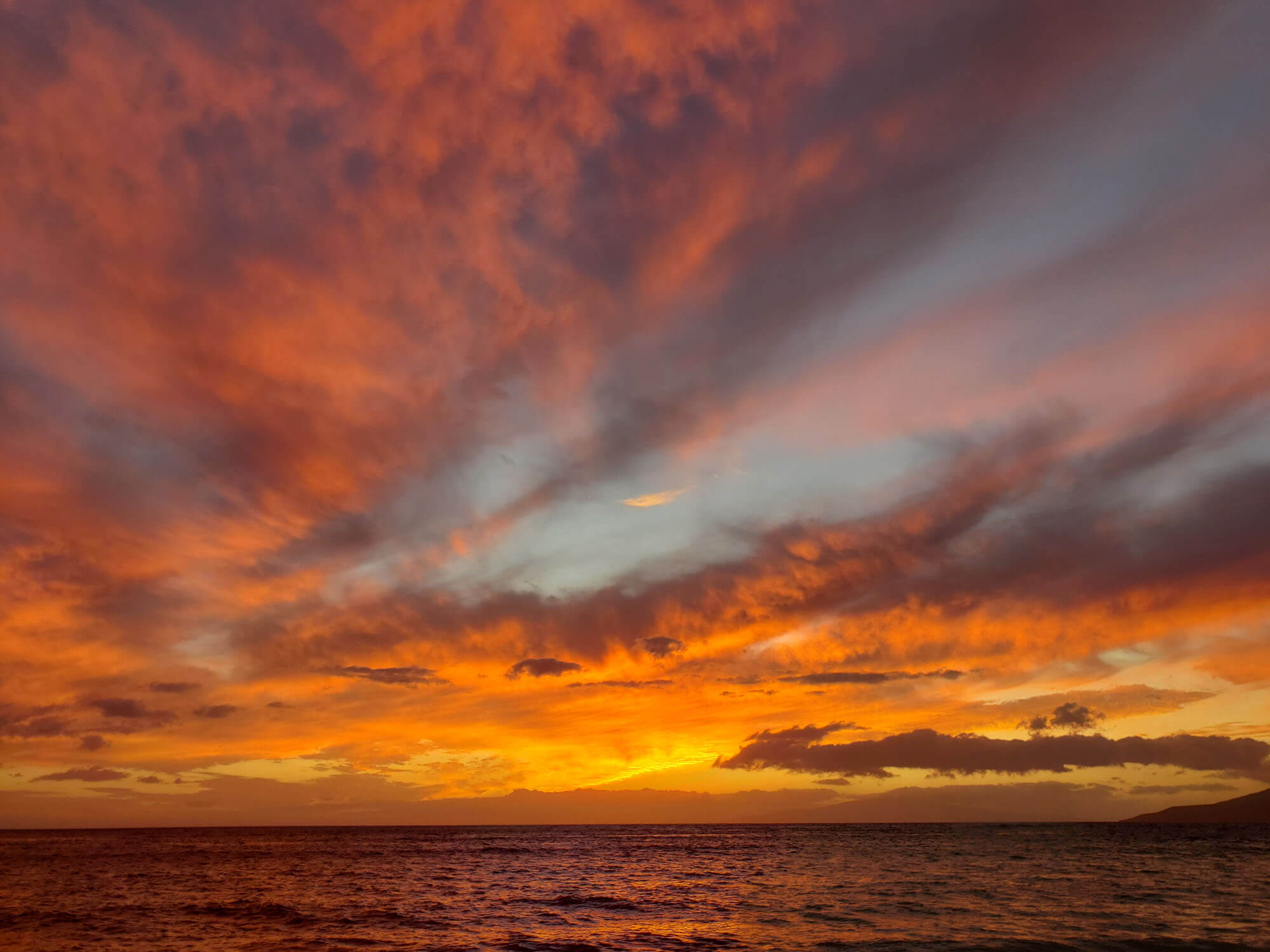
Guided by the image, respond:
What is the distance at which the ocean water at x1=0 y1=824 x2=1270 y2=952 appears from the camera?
37812 mm

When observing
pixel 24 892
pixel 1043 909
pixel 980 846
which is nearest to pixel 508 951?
pixel 1043 909

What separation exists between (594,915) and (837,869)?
1766 inches

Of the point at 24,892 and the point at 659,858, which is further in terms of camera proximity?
the point at 659,858

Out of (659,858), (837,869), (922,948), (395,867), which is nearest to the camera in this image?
(922,948)

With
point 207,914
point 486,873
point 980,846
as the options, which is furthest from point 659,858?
point 207,914

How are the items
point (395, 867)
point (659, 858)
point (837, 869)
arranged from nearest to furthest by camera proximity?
point (837, 869), point (395, 867), point (659, 858)

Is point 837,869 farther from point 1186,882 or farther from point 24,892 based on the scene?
point 24,892

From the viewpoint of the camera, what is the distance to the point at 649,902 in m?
53.5

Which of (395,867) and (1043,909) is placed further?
(395,867)

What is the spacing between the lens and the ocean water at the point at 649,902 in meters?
37.8

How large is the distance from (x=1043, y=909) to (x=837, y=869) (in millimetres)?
36976

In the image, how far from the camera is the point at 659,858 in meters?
103

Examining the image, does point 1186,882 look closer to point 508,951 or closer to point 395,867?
point 508,951

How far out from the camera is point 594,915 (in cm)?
4672
